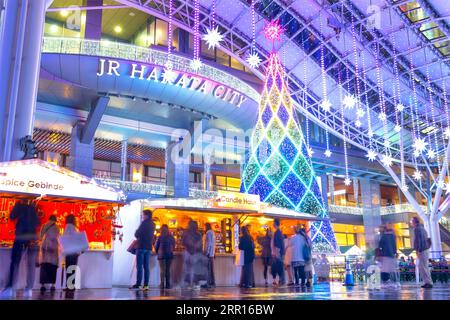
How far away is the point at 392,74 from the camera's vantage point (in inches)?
1155

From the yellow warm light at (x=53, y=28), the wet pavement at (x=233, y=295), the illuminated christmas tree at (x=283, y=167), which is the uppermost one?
the yellow warm light at (x=53, y=28)

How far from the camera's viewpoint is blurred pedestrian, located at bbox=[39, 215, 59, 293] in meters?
9.32

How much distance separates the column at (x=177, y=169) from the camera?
26.4 meters

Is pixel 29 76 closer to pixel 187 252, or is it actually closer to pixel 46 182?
pixel 46 182

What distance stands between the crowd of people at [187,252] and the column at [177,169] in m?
11.8

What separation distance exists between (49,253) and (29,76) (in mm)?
6026

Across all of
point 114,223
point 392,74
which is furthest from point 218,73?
point 114,223

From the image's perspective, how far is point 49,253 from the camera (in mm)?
9336

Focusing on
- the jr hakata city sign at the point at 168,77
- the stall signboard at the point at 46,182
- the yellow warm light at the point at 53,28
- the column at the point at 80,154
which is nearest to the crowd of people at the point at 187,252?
the stall signboard at the point at 46,182

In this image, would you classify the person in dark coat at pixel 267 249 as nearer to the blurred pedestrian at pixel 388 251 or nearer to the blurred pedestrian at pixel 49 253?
the blurred pedestrian at pixel 388 251

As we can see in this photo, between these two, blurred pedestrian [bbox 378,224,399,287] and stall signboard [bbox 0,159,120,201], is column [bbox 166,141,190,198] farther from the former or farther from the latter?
blurred pedestrian [bbox 378,224,399,287]

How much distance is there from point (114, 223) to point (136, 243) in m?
1.56

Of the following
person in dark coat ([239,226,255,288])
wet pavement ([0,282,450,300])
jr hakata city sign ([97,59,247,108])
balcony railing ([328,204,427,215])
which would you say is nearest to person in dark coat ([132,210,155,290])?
wet pavement ([0,282,450,300])

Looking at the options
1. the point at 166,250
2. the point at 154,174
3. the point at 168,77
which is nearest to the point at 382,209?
the point at 154,174
